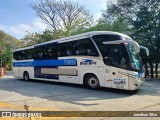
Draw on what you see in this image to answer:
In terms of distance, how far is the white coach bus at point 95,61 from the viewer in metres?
11.4

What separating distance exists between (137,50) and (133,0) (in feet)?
53.7

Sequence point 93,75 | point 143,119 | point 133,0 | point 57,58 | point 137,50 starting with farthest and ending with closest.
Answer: point 133,0 → point 57,58 → point 93,75 → point 137,50 → point 143,119

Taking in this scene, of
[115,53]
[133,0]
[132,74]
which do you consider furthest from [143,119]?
[133,0]

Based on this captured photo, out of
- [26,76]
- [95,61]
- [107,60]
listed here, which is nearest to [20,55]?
[26,76]

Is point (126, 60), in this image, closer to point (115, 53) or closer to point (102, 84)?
point (115, 53)

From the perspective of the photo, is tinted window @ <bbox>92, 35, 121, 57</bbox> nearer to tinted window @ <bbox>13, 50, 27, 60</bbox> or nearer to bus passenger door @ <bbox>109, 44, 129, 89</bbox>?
bus passenger door @ <bbox>109, 44, 129, 89</bbox>

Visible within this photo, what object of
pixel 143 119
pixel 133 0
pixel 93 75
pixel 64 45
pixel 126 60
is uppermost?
pixel 133 0

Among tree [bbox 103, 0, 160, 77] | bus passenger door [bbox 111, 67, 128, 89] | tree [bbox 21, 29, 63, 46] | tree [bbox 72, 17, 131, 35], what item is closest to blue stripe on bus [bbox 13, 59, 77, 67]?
bus passenger door [bbox 111, 67, 128, 89]

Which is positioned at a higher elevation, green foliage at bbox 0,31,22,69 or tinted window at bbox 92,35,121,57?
green foliage at bbox 0,31,22,69

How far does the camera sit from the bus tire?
1281 centimetres

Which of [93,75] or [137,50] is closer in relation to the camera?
[137,50]

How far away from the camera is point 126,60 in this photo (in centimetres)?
1127

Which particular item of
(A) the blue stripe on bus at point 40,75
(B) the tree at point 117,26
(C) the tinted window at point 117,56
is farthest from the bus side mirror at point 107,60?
(B) the tree at point 117,26

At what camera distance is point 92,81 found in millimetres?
13016
